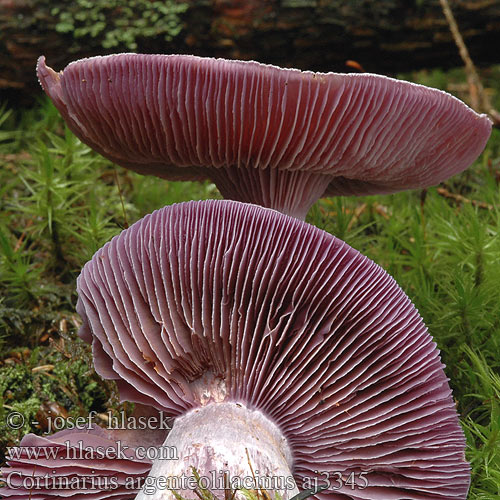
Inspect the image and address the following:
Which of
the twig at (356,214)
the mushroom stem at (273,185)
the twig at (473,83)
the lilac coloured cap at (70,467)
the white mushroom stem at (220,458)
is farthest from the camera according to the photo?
the twig at (473,83)

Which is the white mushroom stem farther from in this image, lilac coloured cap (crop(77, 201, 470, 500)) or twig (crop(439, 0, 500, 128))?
twig (crop(439, 0, 500, 128))

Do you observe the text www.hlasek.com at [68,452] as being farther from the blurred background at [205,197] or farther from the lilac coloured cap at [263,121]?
the lilac coloured cap at [263,121]

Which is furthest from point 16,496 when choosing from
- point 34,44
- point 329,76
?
point 34,44

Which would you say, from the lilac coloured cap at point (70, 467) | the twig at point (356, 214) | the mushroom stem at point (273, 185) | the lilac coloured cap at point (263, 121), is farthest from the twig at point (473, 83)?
the lilac coloured cap at point (70, 467)

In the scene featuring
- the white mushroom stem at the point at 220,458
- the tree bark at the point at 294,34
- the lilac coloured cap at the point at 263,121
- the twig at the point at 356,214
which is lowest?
the white mushroom stem at the point at 220,458

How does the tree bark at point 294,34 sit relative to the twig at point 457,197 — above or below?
above

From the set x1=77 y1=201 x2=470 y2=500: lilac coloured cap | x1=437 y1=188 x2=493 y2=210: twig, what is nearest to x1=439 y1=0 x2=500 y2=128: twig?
x1=437 y1=188 x2=493 y2=210: twig
